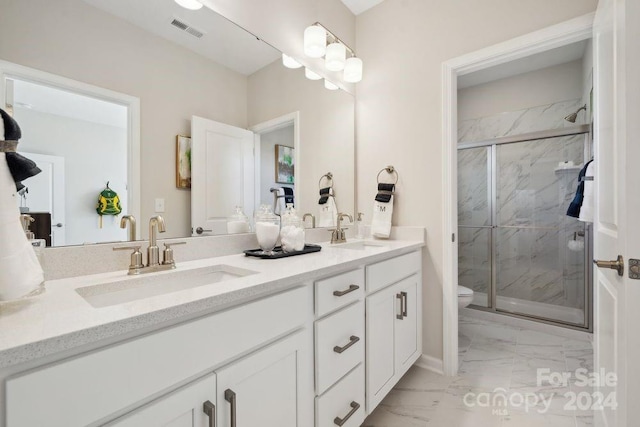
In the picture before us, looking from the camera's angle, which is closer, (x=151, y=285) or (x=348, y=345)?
(x=151, y=285)

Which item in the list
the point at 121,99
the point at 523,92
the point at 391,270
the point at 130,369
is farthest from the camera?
the point at 523,92

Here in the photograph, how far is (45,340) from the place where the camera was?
51 centimetres

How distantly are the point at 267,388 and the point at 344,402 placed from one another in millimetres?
495

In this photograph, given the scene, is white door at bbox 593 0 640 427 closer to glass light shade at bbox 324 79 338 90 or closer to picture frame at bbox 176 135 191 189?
glass light shade at bbox 324 79 338 90

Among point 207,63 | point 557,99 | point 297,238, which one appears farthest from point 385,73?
point 557,99

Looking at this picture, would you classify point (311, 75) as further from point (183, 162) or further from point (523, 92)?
point (523, 92)

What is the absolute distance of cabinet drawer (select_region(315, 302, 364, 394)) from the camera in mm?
1109

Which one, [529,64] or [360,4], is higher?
[360,4]

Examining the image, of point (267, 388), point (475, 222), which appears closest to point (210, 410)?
point (267, 388)

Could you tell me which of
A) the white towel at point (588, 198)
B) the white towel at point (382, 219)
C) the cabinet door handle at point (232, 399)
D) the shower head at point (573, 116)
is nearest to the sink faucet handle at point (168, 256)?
the cabinet door handle at point (232, 399)

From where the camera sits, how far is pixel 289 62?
185 centimetres

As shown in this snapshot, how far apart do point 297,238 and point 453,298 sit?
118 cm

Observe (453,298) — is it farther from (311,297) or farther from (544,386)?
(311,297)

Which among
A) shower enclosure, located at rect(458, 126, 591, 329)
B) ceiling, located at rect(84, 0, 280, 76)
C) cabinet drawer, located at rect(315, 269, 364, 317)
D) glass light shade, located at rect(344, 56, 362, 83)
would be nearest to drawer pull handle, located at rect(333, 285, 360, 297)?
cabinet drawer, located at rect(315, 269, 364, 317)
